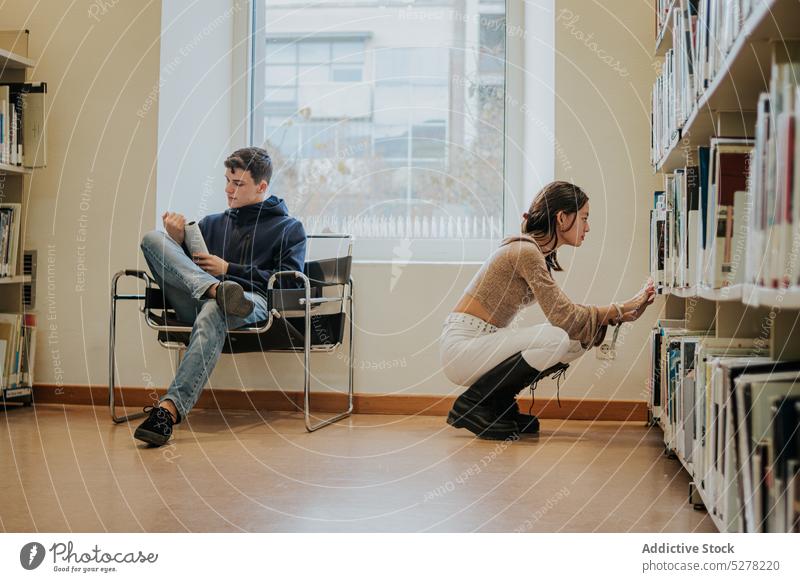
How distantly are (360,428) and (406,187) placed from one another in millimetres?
1138

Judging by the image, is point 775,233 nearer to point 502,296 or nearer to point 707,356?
point 707,356

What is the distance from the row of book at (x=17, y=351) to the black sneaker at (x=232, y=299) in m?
1.07

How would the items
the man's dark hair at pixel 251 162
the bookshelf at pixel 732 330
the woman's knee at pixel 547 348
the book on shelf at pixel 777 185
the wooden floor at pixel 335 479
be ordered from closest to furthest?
the book on shelf at pixel 777 185, the bookshelf at pixel 732 330, the wooden floor at pixel 335 479, the woman's knee at pixel 547 348, the man's dark hair at pixel 251 162

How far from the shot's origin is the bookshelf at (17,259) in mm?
3133

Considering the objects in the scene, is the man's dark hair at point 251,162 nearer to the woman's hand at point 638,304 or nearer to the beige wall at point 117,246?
the beige wall at point 117,246

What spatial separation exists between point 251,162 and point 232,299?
2.11 feet

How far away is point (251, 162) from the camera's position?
2986mm

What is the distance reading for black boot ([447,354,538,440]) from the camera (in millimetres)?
2545

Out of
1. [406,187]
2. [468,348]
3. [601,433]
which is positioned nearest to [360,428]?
[468,348]

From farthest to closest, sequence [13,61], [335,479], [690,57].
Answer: [13,61] → [335,479] → [690,57]

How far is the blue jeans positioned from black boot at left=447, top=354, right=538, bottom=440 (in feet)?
2.42

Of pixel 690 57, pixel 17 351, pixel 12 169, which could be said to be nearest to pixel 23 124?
pixel 12 169

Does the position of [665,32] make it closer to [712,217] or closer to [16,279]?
[712,217]

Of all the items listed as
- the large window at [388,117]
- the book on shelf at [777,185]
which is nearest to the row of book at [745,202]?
the book on shelf at [777,185]
